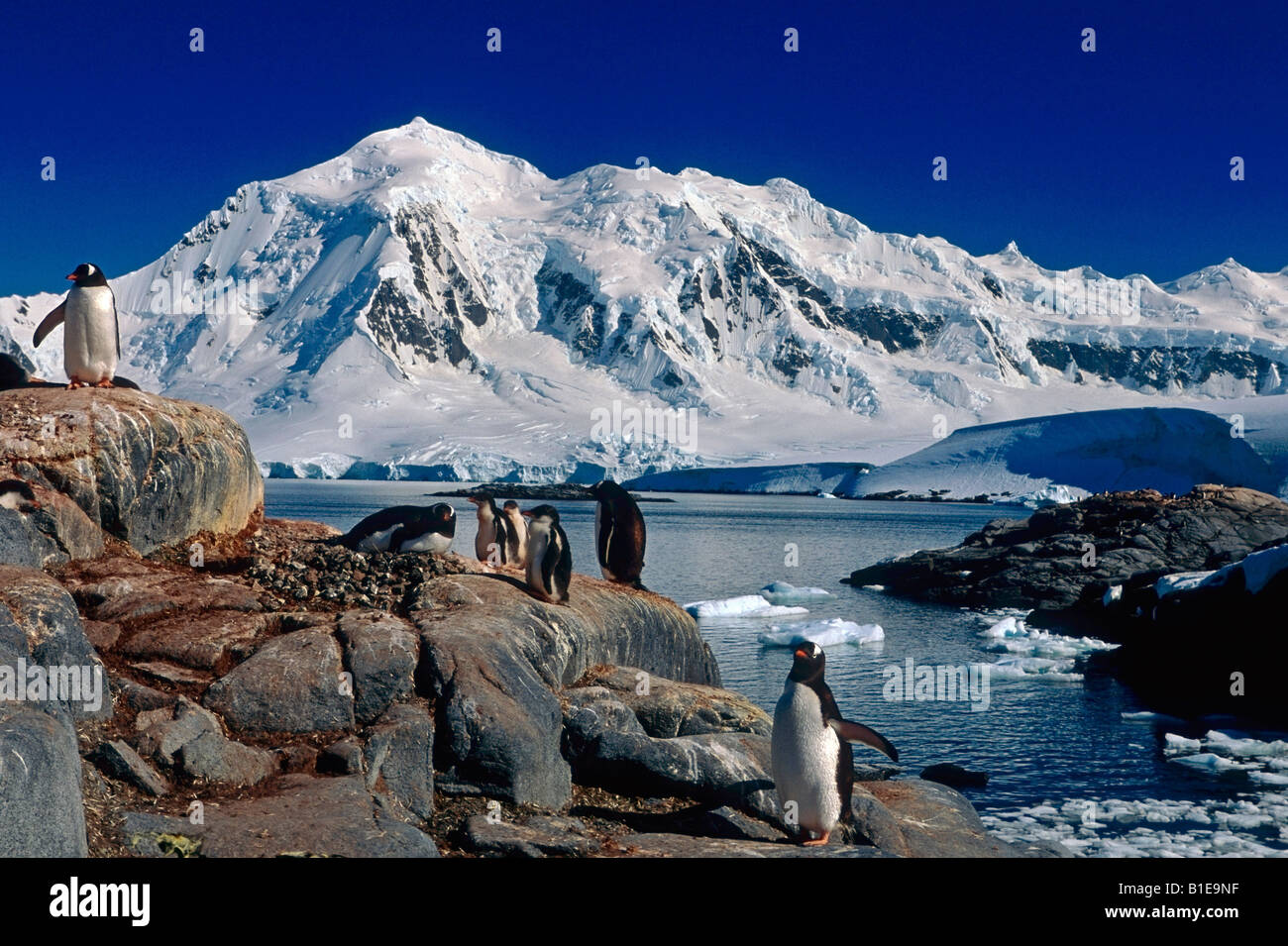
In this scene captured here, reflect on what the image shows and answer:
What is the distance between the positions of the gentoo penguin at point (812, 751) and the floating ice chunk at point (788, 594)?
28241 mm

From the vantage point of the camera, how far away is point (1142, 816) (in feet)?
47.7

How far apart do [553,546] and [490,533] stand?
4.86 meters

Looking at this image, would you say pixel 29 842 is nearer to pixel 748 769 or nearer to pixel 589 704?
pixel 589 704

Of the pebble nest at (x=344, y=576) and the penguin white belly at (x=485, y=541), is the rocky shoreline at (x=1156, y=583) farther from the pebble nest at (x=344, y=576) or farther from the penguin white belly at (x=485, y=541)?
the pebble nest at (x=344, y=576)

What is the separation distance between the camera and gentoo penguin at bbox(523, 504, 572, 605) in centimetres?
1097

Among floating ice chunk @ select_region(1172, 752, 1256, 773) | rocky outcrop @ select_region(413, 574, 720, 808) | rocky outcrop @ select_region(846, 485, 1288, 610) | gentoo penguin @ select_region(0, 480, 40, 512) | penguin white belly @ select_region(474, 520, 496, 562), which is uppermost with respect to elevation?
gentoo penguin @ select_region(0, 480, 40, 512)

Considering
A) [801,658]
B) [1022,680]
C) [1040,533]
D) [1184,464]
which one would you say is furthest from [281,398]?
[801,658]

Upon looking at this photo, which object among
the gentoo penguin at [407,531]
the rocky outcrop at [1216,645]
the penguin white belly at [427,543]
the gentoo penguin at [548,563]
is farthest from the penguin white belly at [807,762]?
the rocky outcrop at [1216,645]

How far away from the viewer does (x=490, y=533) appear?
15594 mm

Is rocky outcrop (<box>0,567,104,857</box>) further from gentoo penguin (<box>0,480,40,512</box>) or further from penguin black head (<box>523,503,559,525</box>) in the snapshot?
penguin black head (<box>523,503,559,525</box>)

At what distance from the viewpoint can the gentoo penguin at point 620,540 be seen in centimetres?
1421

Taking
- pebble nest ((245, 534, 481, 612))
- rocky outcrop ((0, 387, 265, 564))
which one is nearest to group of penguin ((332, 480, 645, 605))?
pebble nest ((245, 534, 481, 612))

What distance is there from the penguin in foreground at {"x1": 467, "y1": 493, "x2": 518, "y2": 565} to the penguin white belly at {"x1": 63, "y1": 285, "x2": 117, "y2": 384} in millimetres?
4849

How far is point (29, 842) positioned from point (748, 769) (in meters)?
5.86
